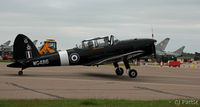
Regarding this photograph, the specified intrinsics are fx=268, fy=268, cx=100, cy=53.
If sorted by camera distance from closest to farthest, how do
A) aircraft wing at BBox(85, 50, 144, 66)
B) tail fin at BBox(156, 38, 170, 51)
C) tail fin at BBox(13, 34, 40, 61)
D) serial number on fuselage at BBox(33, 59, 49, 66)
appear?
1. tail fin at BBox(13, 34, 40, 61)
2. serial number on fuselage at BBox(33, 59, 49, 66)
3. aircraft wing at BBox(85, 50, 144, 66)
4. tail fin at BBox(156, 38, 170, 51)

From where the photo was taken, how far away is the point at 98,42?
1725 cm

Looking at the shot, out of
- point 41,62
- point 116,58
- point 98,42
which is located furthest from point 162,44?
point 41,62

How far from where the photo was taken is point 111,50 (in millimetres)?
17141

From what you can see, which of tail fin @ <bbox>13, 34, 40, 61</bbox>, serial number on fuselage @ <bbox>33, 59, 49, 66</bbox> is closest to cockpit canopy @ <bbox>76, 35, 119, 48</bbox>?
serial number on fuselage @ <bbox>33, 59, 49, 66</bbox>

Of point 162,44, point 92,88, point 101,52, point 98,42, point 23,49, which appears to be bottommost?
point 92,88

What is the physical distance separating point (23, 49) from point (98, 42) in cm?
470

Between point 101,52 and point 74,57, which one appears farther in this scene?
point 101,52

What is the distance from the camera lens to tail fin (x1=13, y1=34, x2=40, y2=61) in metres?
15.3

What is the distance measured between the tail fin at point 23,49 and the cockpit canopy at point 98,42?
321cm

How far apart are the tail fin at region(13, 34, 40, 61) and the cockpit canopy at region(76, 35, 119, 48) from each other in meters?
3.21

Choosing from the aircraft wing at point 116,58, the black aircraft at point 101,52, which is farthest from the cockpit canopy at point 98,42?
the aircraft wing at point 116,58

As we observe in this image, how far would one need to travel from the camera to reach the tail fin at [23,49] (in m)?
15.3

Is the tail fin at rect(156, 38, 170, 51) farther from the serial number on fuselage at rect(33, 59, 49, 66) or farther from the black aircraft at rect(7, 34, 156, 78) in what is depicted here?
the serial number on fuselage at rect(33, 59, 49, 66)

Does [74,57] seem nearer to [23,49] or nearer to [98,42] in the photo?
[98,42]
